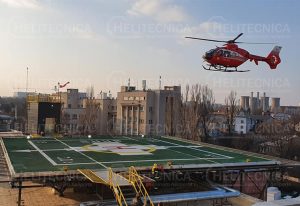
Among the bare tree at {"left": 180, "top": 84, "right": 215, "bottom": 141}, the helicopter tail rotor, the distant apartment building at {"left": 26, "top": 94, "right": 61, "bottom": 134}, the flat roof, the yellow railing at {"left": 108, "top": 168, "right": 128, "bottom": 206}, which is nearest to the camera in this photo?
the yellow railing at {"left": 108, "top": 168, "right": 128, "bottom": 206}

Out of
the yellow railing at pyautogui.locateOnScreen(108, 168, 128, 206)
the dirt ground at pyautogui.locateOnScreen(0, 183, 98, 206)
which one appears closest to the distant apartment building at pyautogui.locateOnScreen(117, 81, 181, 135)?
the dirt ground at pyautogui.locateOnScreen(0, 183, 98, 206)

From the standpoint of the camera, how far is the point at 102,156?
1664 centimetres

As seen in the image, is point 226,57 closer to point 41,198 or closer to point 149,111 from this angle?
point 41,198

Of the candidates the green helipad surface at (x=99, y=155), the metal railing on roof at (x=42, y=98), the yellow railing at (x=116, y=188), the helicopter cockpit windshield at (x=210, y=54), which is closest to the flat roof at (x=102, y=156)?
the green helipad surface at (x=99, y=155)

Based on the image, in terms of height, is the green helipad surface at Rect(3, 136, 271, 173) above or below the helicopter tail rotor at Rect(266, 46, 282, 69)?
below

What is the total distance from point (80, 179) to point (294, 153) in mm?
41015

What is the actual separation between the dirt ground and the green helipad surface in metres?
1.26

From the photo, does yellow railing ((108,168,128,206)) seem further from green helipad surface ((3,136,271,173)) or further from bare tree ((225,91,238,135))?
bare tree ((225,91,238,135))

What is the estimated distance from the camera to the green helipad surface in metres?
14.1

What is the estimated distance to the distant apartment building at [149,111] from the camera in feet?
158

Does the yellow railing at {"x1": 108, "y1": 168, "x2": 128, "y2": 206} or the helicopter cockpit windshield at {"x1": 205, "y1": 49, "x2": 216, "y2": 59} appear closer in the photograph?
the yellow railing at {"x1": 108, "y1": 168, "x2": 128, "y2": 206}

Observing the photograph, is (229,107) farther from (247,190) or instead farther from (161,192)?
(161,192)

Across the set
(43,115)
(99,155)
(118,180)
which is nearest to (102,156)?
(99,155)

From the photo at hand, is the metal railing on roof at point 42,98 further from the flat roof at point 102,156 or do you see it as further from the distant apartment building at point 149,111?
the distant apartment building at point 149,111
